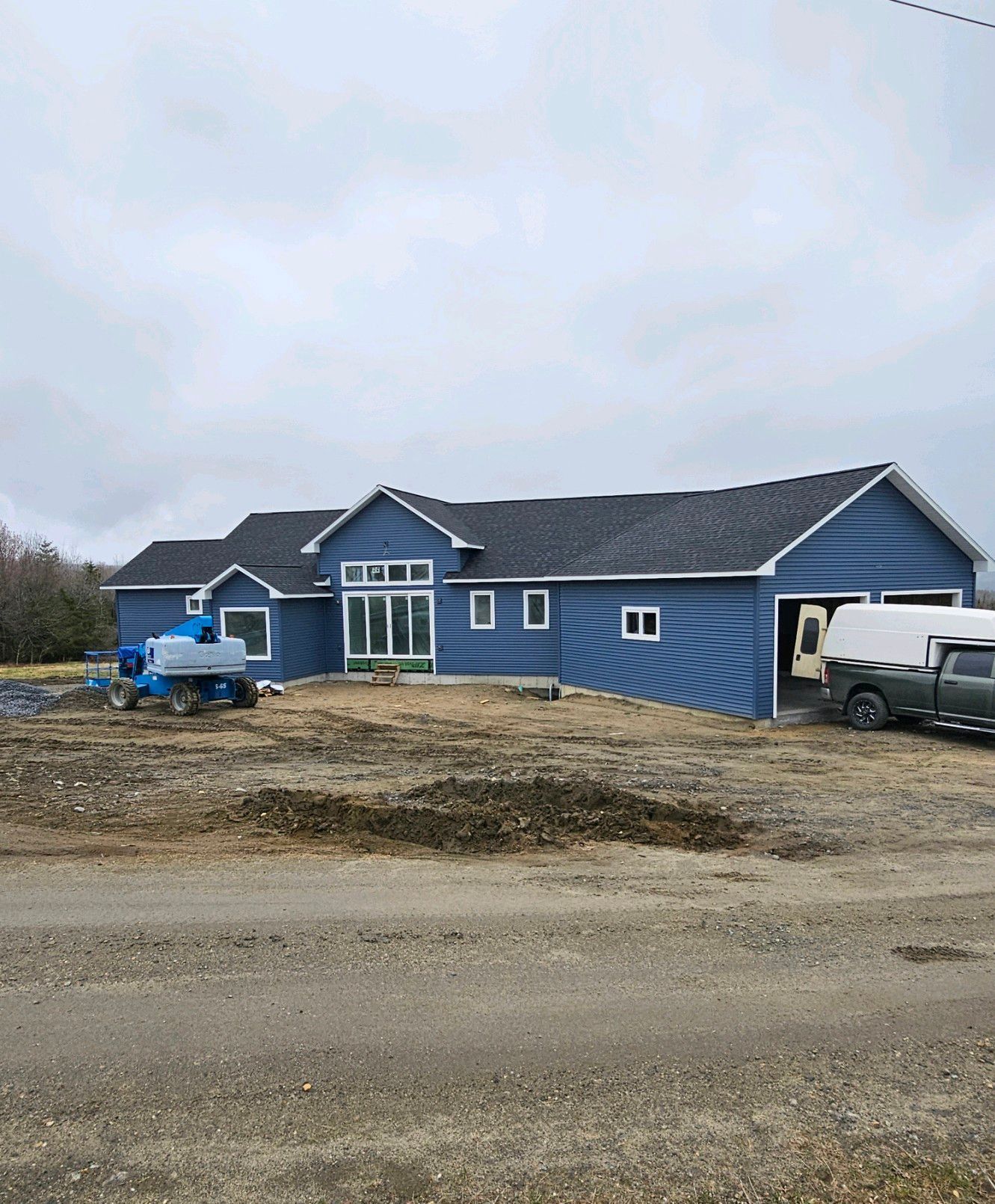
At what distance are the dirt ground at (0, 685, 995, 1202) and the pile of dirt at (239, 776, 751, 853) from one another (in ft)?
0.17

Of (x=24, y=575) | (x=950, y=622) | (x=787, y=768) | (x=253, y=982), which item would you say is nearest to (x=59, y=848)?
(x=253, y=982)

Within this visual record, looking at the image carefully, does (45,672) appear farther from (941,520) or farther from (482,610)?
(941,520)

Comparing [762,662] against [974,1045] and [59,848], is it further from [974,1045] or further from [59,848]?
[59,848]

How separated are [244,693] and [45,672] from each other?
649 inches

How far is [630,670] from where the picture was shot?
61.6 ft

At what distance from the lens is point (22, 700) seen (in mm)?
20109

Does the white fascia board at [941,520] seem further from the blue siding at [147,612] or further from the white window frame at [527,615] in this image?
the blue siding at [147,612]

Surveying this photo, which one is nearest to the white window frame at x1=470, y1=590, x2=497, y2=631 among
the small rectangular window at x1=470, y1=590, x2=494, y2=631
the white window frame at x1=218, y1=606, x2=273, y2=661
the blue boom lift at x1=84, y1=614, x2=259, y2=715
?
the small rectangular window at x1=470, y1=590, x2=494, y2=631

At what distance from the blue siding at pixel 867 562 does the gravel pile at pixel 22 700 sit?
56.8 feet

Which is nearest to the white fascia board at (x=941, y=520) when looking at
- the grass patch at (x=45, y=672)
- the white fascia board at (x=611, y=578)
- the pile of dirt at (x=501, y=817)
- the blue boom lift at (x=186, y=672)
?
the white fascia board at (x=611, y=578)

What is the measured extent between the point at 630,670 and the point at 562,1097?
15.3 m

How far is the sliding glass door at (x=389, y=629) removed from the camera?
24.2 metres

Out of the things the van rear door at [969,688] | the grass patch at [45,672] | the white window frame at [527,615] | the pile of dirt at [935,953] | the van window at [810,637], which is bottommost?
the pile of dirt at [935,953]

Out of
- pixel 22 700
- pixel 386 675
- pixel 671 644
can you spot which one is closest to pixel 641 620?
pixel 671 644
